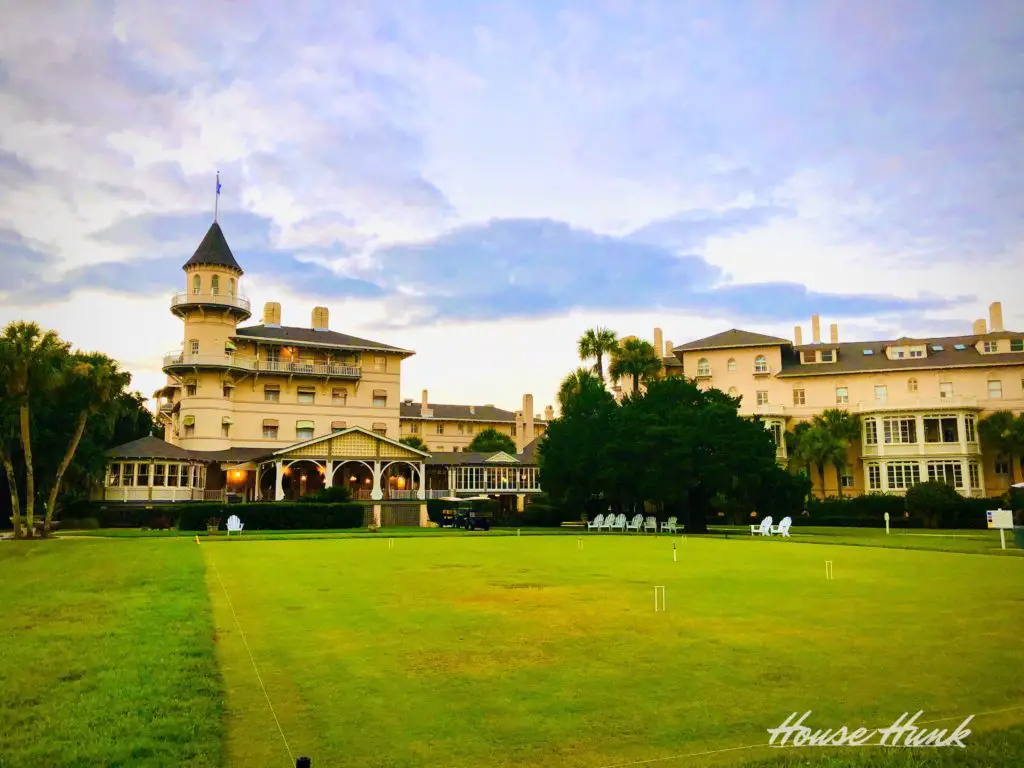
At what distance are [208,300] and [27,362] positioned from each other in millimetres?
32379

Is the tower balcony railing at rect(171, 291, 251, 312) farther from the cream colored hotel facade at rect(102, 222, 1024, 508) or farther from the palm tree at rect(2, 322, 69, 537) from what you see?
the palm tree at rect(2, 322, 69, 537)

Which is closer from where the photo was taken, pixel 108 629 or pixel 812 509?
pixel 108 629

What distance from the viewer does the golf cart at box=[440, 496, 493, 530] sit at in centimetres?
4609

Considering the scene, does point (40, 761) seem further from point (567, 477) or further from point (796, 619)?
point (567, 477)

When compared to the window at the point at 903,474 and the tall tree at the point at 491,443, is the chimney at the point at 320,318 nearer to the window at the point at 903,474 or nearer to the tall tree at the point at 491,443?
the tall tree at the point at 491,443

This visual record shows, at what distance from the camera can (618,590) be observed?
13.9 m

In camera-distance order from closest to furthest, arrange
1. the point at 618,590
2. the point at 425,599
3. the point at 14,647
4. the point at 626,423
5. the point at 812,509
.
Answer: the point at 14,647 < the point at 425,599 < the point at 618,590 < the point at 626,423 < the point at 812,509

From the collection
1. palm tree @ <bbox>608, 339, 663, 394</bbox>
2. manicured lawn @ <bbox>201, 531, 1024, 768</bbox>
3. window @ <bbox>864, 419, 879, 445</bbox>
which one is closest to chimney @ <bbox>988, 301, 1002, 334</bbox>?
window @ <bbox>864, 419, 879, 445</bbox>

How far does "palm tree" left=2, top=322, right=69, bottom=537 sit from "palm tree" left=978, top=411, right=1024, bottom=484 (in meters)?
62.8

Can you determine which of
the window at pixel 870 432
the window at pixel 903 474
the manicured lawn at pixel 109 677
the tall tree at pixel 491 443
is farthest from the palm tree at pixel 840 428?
the manicured lawn at pixel 109 677

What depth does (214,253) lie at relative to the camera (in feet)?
216

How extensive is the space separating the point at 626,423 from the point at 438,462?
31.7 meters

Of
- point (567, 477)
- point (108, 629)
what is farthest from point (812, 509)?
point (108, 629)

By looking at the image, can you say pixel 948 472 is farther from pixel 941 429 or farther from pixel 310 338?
pixel 310 338
